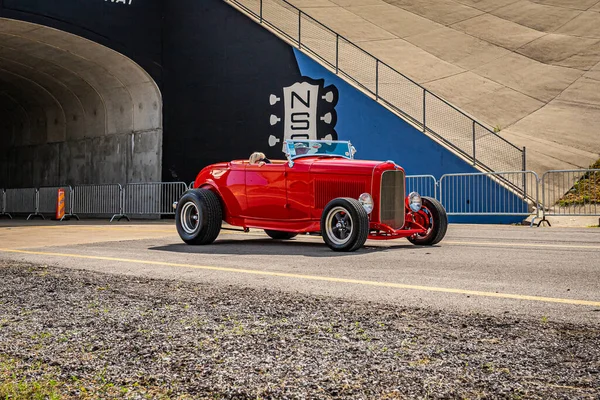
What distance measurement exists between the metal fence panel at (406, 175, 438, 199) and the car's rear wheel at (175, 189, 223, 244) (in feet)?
30.9

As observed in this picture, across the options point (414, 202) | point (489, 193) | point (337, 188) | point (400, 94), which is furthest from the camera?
point (400, 94)

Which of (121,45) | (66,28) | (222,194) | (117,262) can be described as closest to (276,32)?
(121,45)

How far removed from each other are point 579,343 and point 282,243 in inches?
289

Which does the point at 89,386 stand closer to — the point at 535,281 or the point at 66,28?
the point at 535,281

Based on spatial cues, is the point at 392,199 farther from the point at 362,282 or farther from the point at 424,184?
the point at 424,184

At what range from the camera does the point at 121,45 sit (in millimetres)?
21828

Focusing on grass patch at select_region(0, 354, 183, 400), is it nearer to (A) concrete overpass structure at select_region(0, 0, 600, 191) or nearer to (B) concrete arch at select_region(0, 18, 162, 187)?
(A) concrete overpass structure at select_region(0, 0, 600, 191)

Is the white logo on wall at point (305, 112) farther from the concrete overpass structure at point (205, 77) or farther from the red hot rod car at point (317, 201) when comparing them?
the red hot rod car at point (317, 201)

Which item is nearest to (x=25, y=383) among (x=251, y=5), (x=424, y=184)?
(x=424, y=184)

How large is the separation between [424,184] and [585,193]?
14.7 feet

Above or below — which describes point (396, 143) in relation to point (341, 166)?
above

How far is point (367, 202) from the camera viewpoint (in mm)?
8531

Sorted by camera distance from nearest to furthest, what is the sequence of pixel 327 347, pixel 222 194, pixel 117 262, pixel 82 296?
1. pixel 327 347
2. pixel 82 296
3. pixel 117 262
4. pixel 222 194

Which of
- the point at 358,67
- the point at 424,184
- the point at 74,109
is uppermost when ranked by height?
the point at 358,67
